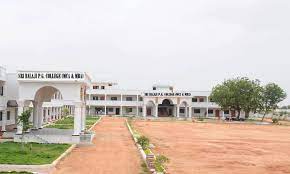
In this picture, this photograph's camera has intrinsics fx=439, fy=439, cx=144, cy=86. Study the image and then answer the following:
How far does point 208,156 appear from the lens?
25.0 meters

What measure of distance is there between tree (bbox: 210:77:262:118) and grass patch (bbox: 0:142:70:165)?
53262 millimetres

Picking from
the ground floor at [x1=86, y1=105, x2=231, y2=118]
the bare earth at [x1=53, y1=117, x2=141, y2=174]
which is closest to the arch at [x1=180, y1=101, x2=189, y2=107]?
the ground floor at [x1=86, y1=105, x2=231, y2=118]

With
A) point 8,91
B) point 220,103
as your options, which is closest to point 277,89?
point 220,103

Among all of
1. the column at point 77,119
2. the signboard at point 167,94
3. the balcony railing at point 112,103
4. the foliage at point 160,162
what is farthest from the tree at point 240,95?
the foliage at point 160,162

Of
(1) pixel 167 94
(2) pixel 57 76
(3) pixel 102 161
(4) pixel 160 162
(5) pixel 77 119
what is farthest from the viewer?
(1) pixel 167 94

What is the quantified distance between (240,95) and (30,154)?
5962 centimetres

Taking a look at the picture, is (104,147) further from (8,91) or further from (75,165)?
(8,91)

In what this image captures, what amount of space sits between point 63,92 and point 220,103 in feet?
173

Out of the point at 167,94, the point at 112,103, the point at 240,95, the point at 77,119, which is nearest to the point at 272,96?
the point at 240,95

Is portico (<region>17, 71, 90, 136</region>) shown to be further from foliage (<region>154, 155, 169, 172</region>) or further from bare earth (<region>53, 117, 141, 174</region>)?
foliage (<region>154, 155, 169, 172</region>)

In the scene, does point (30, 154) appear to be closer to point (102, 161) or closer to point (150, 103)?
point (102, 161)

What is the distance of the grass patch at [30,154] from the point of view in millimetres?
18942

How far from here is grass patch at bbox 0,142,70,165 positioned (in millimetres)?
18942

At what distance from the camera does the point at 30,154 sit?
840 inches
